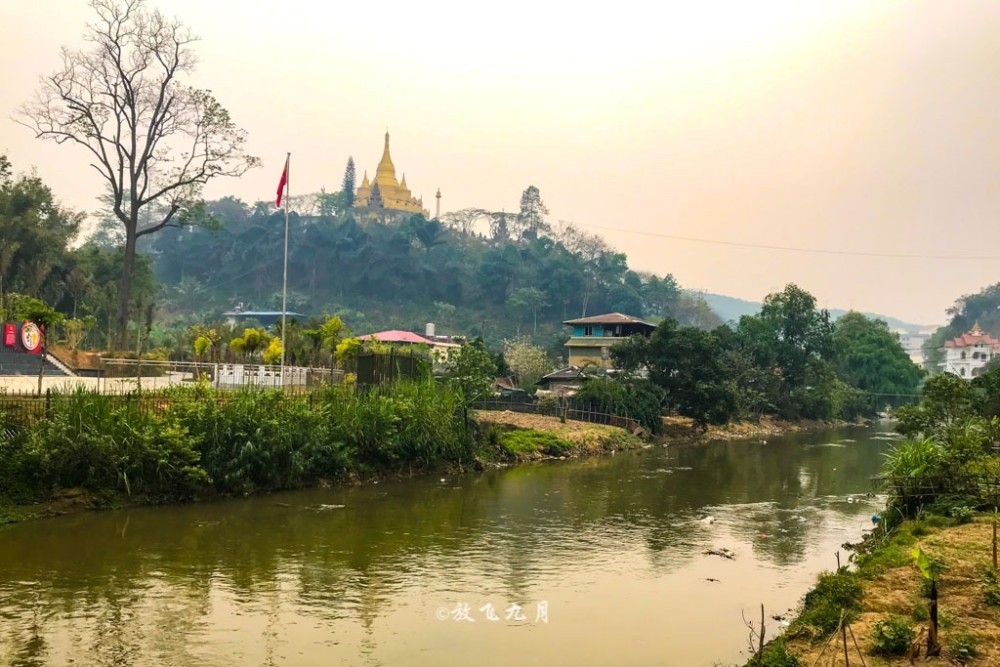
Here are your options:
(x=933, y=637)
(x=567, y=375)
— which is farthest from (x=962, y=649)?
(x=567, y=375)

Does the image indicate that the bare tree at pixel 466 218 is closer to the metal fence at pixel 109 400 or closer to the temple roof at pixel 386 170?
the temple roof at pixel 386 170

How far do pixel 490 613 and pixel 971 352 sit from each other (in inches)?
4162

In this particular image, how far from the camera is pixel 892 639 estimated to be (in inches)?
328

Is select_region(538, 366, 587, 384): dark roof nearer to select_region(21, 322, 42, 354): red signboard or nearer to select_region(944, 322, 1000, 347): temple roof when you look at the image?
select_region(21, 322, 42, 354): red signboard

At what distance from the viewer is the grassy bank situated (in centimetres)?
1694

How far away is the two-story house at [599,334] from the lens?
187ft

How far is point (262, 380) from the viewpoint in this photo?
90.4 feet

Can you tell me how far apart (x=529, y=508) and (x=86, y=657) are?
486 inches

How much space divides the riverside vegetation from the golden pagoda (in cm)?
10098

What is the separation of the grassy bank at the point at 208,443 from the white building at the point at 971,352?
297 feet

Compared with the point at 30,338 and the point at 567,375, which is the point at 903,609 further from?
the point at 567,375

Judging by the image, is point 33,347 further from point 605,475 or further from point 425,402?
point 605,475

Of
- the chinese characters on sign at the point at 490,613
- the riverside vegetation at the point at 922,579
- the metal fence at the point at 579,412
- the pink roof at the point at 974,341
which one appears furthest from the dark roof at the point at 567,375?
the pink roof at the point at 974,341

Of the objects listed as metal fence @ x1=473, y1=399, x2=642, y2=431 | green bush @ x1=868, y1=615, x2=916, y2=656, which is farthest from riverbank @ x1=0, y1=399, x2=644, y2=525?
green bush @ x1=868, y1=615, x2=916, y2=656
